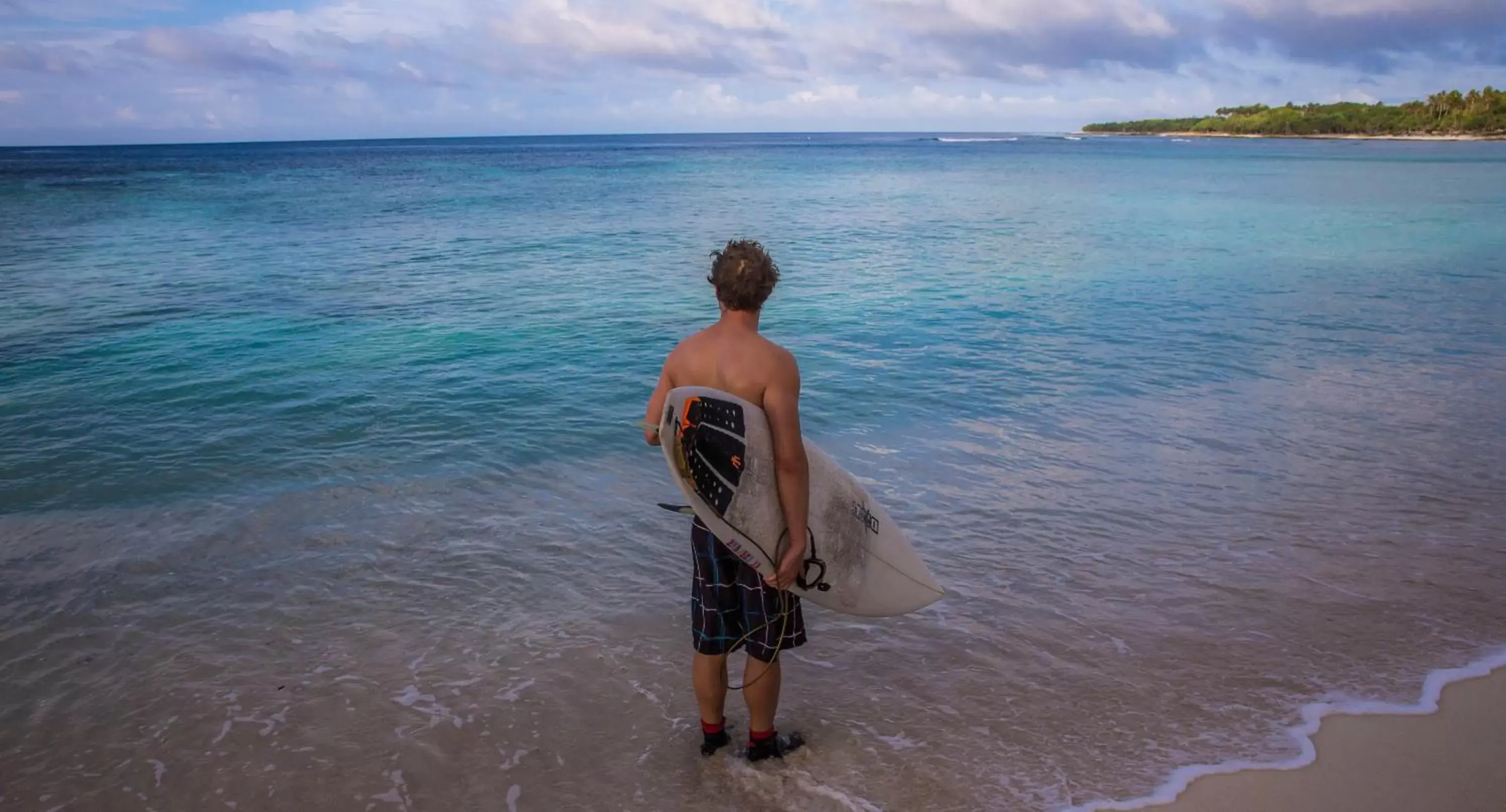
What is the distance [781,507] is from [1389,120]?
16060 cm

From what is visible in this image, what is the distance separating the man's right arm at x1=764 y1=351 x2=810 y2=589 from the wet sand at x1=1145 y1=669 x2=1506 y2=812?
169cm

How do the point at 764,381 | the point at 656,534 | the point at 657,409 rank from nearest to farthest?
the point at 764,381 → the point at 657,409 → the point at 656,534

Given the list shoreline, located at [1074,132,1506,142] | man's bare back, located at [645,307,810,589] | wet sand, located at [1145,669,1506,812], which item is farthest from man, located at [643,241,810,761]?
shoreline, located at [1074,132,1506,142]

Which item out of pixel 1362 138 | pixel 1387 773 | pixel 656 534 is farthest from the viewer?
pixel 1362 138

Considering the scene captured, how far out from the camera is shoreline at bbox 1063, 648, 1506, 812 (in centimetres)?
353

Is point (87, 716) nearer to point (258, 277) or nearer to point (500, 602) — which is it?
point (500, 602)

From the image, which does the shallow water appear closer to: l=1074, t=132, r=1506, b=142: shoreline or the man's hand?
the man's hand

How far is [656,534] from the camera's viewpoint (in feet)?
20.5

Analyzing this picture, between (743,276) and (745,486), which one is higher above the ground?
(743,276)

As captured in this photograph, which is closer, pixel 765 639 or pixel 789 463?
pixel 789 463

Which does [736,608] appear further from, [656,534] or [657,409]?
[656,534]

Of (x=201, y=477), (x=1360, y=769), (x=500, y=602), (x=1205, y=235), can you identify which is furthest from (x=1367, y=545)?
(x=1205, y=235)

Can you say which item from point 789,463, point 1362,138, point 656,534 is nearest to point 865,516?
point 789,463

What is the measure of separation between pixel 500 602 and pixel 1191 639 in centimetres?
370
